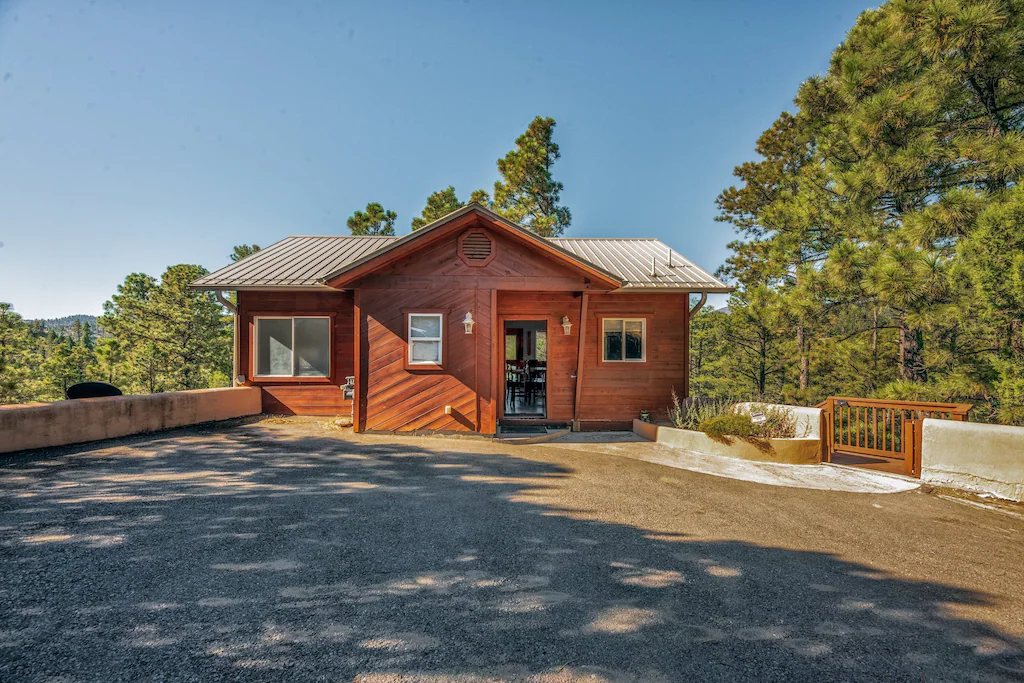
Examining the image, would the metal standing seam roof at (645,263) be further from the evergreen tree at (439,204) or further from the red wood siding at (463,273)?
the evergreen tree at (439,204)

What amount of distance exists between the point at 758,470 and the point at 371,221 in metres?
29.7

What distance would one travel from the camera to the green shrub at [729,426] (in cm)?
797

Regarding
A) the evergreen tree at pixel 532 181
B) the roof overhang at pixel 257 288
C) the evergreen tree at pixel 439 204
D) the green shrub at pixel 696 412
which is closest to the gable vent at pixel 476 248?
the roof overhang at pixel 257 288

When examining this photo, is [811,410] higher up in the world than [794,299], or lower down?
lower down

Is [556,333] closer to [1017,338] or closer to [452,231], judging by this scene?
[452,231]

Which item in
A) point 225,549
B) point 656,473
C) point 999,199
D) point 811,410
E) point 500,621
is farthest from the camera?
point 811,410

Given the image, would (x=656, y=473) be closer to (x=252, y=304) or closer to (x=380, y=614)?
(x=380, y=614)

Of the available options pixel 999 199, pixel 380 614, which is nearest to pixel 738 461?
pixel 999 199

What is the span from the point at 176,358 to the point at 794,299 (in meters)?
33.6

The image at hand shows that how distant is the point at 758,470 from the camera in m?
7.20

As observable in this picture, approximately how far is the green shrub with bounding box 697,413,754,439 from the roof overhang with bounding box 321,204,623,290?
3116 millimetres

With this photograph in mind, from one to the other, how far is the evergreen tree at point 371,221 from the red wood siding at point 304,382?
70.1ft

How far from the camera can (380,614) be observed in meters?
2.94

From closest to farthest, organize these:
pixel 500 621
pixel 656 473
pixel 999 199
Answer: pixel 500 621 < pixel 656 473 < pixel 999 199
